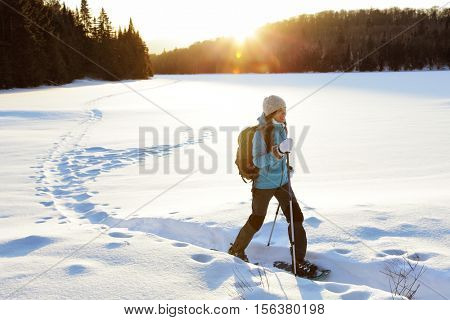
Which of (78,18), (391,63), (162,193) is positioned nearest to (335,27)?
(391,63)

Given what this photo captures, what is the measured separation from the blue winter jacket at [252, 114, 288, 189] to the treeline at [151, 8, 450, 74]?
103 metres

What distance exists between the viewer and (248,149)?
4.11m

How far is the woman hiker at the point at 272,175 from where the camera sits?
13.2 feet

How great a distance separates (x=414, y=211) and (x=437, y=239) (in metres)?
0.89

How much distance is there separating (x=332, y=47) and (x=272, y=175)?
129482 mm

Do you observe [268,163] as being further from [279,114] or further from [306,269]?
[306,269]

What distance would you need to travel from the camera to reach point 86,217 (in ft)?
18.9

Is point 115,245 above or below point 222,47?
below

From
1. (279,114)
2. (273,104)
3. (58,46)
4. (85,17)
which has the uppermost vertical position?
(85,17)

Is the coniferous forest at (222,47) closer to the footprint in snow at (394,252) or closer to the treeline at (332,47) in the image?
the treeline at (332,47)

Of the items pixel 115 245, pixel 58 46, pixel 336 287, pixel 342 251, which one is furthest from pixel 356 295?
pixel 58 46

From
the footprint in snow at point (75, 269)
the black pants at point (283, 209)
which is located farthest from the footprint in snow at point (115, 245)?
the black pants at point (283, 209)

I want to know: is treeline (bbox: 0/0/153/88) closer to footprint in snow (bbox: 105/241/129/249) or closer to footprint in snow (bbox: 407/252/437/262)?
footprint in snow (bbox: 105/241/129/249)

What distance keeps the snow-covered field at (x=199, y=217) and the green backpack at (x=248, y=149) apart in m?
0.95
